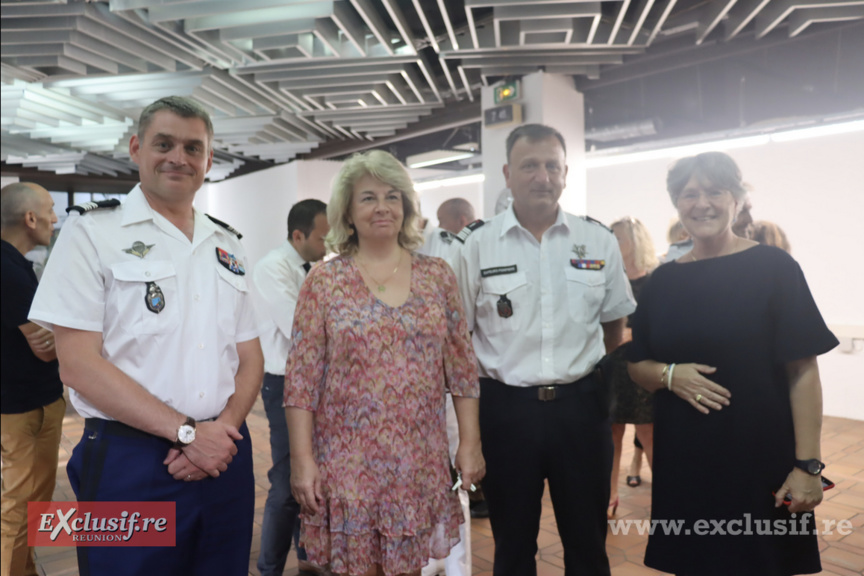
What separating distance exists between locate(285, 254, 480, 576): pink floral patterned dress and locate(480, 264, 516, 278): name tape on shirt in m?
0.49

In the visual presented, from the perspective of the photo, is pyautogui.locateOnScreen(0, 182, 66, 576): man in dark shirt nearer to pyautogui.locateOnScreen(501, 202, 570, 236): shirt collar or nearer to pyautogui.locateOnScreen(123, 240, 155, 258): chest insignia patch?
pyautogui.locateOnScreen(123, 240, 155, 258): chest insignia patch

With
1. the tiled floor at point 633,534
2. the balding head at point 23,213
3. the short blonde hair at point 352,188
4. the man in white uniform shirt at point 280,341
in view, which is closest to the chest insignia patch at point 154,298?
the short blonde hair at point 352,188

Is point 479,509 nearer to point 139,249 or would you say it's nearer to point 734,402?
point 734,402

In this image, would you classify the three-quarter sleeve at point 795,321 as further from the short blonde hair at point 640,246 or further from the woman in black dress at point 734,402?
the short blonde hair at point 640,246

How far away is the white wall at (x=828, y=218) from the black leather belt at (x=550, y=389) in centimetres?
370

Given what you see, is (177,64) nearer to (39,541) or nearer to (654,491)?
(39,541)

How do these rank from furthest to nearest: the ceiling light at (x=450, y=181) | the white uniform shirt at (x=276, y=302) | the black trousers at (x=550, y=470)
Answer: the ceiling light at (x=450, y=181)
the white uniform shirt at (x=276, y=302)
the black trousers at (x=550, y=470)

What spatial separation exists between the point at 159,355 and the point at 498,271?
3.79 ft

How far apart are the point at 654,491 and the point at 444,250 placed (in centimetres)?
169

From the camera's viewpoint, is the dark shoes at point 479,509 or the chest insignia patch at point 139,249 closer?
the chest insignia patch at point 139,249

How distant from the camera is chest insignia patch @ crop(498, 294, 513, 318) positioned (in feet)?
6.94

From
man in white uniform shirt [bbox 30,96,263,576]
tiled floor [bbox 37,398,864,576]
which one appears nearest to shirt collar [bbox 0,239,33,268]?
man in white uniform shirt [bbox 30,96,263,576]

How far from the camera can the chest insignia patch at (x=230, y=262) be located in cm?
171

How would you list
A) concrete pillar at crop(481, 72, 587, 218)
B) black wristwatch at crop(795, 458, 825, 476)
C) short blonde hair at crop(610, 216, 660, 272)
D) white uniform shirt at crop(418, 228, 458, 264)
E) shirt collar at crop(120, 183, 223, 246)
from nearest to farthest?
shirt collar at crop(120, 183, 223, 246), black wristwatch at crop(795, 458, 825, 476), white uniform shirt at crop(418, 228, 458, 264), short blonde hair at crop(610, 216, 660, 272), concrete pillar at crop(481, 72, 587, 218)
